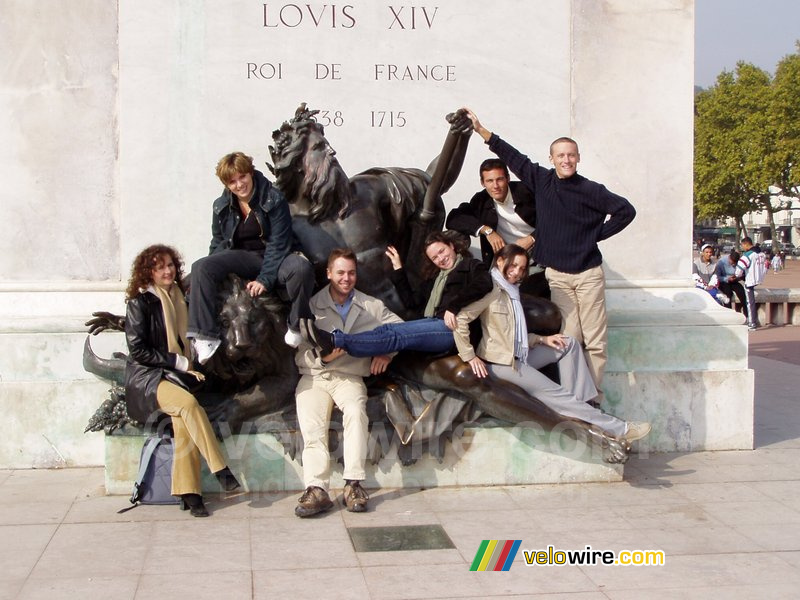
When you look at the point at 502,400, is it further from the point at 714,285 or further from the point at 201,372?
the point at 714,285

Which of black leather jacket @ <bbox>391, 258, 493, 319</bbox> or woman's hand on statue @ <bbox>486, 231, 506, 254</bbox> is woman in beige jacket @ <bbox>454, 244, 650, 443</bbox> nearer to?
black leather jacket @ <bbox>391, 258, 493, 319</bbox>

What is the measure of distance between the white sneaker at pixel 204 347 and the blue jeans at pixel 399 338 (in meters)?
0.64

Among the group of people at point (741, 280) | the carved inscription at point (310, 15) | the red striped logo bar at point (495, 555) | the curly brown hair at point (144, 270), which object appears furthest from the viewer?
the group of people at point (741, 280)

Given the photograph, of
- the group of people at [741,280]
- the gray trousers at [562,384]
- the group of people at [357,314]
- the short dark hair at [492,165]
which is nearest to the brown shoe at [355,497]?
the group of people at [357,314]

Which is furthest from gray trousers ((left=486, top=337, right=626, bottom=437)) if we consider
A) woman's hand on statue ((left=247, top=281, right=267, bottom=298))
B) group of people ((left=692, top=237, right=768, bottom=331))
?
group of people ((left=692, top=237, right=768, bottom=331))

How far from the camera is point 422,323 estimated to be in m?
5.86

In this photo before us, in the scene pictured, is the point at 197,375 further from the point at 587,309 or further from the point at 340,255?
the point at 587,309

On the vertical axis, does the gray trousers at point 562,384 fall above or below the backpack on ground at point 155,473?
above

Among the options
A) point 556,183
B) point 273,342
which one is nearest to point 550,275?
point 556,183

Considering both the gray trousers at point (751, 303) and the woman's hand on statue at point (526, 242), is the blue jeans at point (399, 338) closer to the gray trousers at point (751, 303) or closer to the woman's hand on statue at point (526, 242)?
the woman's hand on statue at point (526, 242)

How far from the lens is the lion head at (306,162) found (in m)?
6.06

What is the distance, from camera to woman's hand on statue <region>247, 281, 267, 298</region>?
5539 mm

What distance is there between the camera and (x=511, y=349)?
5.89 metres

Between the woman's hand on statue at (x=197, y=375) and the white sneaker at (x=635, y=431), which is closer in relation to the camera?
the woman's hand on statue at (x=197, y=375)
